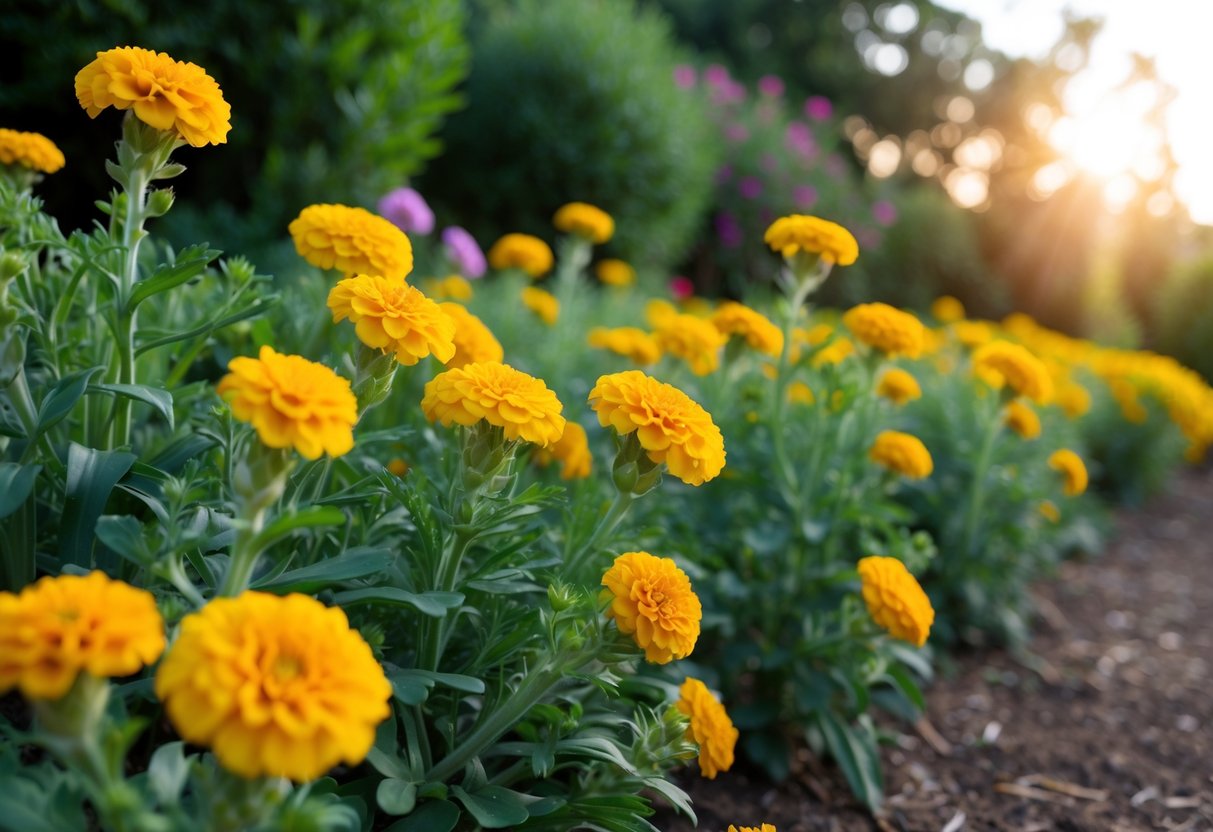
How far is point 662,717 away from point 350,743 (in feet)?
2.36

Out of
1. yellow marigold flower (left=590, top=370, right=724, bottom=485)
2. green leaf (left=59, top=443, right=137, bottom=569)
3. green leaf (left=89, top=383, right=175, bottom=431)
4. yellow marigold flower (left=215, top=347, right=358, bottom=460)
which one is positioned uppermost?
yellow marigold flower (left=215, top=347, right=358, bottom=460)

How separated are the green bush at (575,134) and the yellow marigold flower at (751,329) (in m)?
3.60

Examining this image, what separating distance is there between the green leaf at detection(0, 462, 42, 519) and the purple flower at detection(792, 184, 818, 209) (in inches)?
309

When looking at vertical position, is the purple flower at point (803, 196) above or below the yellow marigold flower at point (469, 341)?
below

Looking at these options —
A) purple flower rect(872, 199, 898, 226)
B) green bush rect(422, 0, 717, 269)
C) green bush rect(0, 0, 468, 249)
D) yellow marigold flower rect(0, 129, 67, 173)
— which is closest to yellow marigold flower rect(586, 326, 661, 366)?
yellow marigold flower rect(0, 129, 67, 173)

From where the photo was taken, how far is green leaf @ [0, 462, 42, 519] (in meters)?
1.18

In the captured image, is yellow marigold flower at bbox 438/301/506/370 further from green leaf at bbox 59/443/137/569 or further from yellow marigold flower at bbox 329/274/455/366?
green leaf at bbox 59/443/137/569

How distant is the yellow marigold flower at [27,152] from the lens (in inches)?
62.9

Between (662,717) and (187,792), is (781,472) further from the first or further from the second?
(187,792)

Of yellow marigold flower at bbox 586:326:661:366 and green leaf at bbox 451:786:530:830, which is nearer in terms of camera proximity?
green leaf at bbox 451:786:530:830

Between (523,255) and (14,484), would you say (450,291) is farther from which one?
(14,484)

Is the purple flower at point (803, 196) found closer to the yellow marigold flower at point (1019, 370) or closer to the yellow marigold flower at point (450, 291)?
the yellow marigold flower at point (450, 291)

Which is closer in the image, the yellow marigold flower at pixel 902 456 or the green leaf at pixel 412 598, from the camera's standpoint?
the green leaf at pixel 412 598

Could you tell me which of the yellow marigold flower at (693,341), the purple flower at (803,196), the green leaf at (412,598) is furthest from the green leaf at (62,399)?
the purple flower at (803,196)
